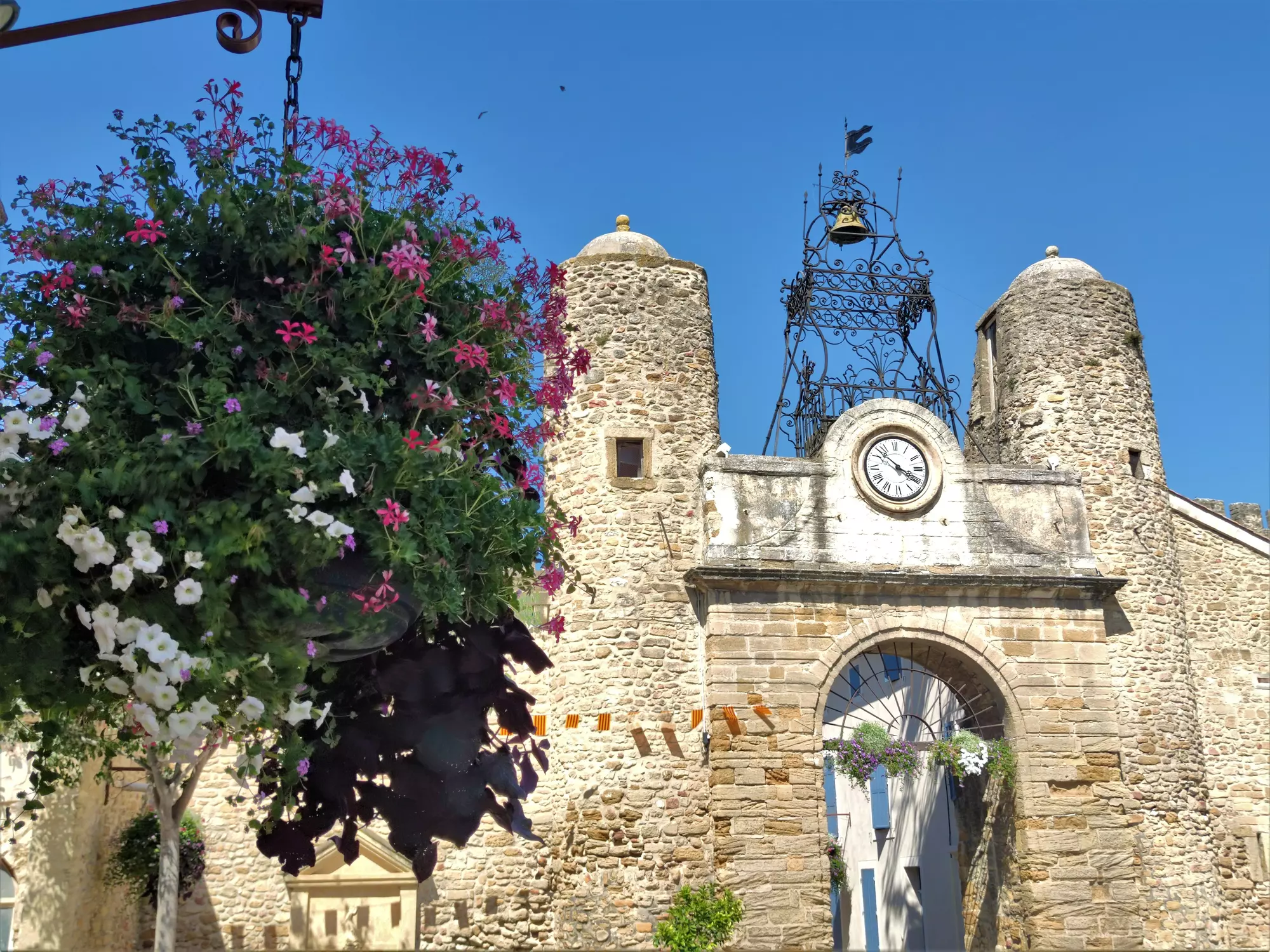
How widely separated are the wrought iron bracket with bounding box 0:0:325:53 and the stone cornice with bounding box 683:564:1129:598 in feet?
26.8

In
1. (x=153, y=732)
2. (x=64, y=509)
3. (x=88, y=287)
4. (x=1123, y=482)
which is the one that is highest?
(x=1123, y=482)

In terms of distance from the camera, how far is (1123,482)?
15438 millimetres

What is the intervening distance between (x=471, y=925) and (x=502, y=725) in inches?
304

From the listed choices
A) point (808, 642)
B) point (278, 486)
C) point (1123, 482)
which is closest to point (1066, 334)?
point (1123, 482)

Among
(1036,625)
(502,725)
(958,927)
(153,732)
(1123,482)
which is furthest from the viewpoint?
(958,927)

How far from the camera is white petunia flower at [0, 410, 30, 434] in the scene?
5.00 meters

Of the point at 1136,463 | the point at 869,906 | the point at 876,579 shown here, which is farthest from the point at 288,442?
the point at 869,906

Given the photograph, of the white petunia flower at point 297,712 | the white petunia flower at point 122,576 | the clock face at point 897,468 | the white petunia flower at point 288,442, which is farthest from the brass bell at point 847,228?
the white petunia flower at point 122,576

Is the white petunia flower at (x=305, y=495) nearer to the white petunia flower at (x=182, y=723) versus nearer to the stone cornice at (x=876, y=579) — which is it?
the white petunia flower at (x=182, y=723)

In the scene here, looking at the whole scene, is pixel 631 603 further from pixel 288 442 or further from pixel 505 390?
pixel 288 442

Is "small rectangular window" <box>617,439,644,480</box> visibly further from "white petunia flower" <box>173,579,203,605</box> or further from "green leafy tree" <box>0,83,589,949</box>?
"white petunia flower" <box>173,579,203,605</box>

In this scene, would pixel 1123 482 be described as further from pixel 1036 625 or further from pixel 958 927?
pixel 958 927

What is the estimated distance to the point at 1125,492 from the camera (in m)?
15.4

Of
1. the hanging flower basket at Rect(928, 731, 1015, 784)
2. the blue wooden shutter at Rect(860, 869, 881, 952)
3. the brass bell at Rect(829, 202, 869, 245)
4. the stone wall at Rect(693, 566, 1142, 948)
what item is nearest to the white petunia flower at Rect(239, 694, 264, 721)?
the stone wall at Rect(693, 566, 1142, 948)
